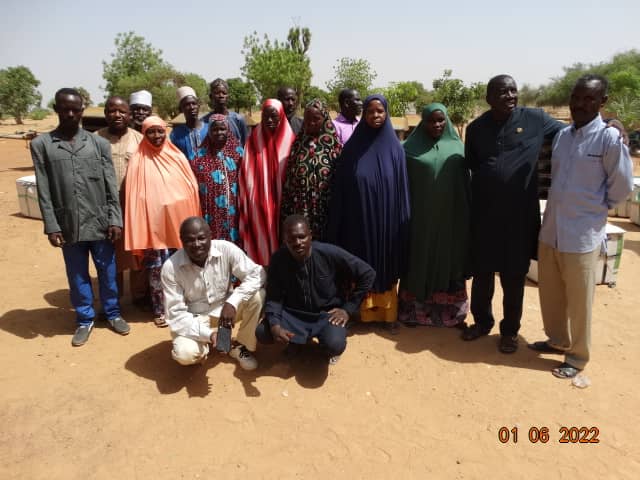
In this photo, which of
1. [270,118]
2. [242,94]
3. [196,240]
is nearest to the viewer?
[196,240]

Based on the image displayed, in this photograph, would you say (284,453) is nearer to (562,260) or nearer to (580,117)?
(562,260)

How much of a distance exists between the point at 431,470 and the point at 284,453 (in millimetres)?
833

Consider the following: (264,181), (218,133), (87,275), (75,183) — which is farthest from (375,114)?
(87,275)

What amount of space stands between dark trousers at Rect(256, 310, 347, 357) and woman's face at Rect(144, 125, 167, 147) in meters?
1.79

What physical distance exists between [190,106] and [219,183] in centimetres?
89

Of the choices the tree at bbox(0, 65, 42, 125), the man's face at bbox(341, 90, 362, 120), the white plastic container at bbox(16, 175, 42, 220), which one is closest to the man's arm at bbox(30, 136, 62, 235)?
the man's face at bbox(341, 90, 362, 120)

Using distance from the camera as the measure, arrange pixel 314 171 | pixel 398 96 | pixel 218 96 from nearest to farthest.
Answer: pixel 314 171 → pixel 218 96 → pixel 398 96

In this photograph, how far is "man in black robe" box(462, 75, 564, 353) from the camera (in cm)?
334

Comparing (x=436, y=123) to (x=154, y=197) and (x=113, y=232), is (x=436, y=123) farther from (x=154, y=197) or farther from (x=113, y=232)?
(x=113, y=232)

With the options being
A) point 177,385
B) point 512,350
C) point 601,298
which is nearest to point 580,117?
point 512,350

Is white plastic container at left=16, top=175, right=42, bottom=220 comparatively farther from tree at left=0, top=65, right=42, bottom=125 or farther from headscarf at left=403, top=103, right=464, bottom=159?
tree at left=0, top=65, right=42, bottom=125

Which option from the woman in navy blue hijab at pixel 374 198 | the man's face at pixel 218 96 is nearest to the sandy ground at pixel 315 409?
the woman in navy blue hijab at pixel 374 198

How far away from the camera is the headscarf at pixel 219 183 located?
4086 mm

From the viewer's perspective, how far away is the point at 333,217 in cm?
385
